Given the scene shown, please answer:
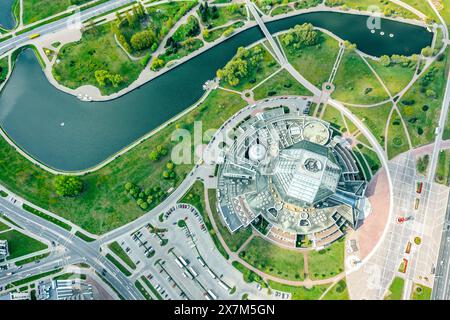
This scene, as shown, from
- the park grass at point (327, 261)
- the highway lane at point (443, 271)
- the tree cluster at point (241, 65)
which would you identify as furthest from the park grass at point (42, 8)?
the highway lane at point (443, 271)

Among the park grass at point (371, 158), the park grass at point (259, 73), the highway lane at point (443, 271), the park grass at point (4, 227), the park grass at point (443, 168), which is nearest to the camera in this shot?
the highway lane at point (443, 271)

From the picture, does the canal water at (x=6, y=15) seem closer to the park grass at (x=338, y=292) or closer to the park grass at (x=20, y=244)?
the park grass at (x=20, y=244)

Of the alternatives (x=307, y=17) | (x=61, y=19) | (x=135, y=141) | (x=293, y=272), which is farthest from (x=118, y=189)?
(x=307, y=17)

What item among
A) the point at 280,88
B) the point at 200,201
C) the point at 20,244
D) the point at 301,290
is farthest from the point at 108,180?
the point at 301,290

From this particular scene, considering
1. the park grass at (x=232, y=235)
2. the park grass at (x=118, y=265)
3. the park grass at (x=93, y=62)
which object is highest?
the park grass at (x=93, y=62)

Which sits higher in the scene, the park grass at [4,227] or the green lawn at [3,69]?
the green lawn at [3,69]

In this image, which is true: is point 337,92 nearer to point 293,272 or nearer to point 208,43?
point 208,43

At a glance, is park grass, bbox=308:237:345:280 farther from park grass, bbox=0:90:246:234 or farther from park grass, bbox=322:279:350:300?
park grass, bbox=0:90:246:234

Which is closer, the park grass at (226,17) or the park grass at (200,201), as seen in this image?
the park grass at (200,201)
